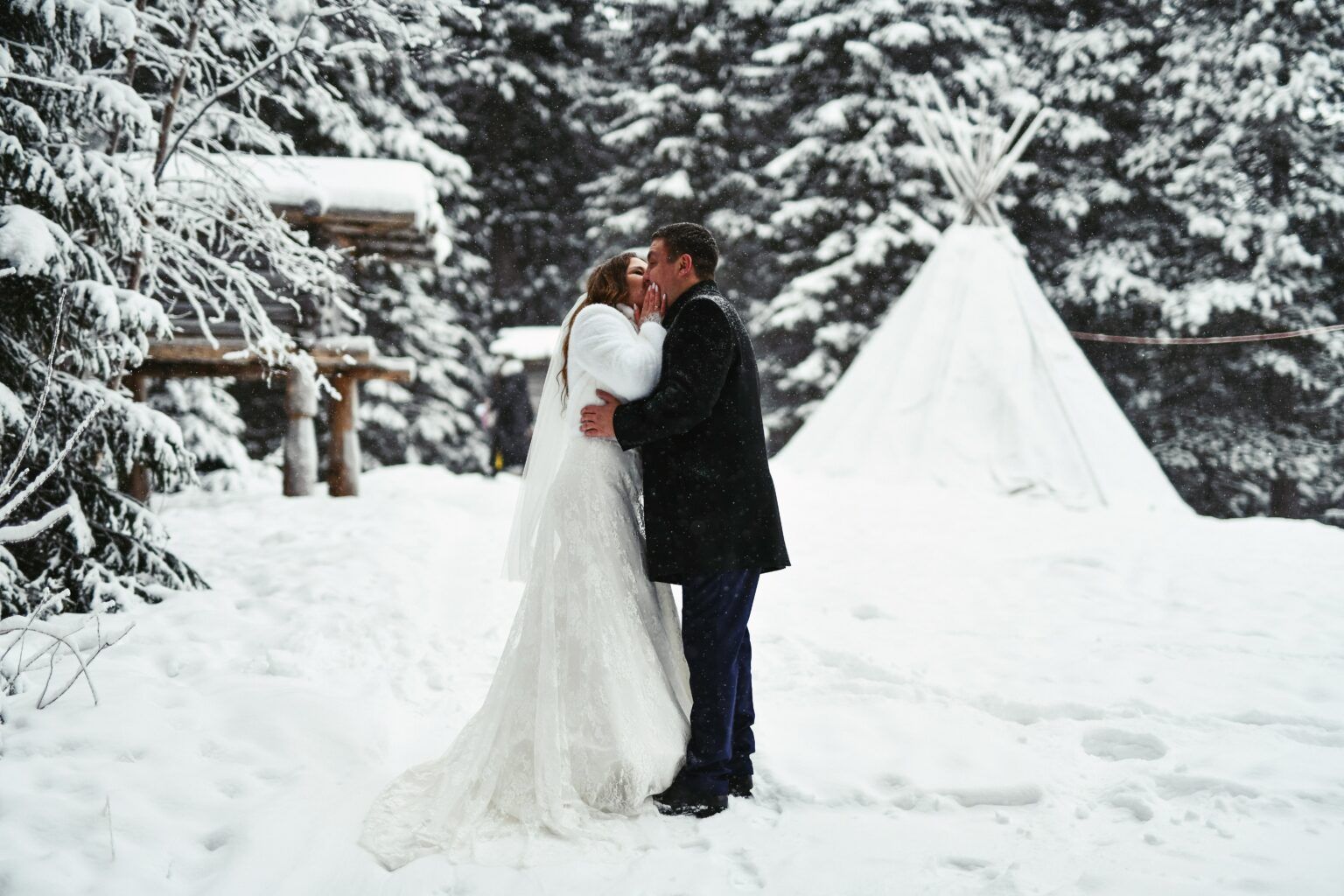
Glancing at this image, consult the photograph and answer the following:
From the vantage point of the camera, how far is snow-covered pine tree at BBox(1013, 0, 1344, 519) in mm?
13023

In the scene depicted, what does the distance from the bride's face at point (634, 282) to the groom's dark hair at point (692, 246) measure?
0.12 m

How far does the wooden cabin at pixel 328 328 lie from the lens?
23.1 ft

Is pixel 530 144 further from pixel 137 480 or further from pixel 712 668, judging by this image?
pixel 712 668

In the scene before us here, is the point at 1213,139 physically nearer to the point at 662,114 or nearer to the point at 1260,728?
the point at 662,114

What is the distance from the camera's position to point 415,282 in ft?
51.0

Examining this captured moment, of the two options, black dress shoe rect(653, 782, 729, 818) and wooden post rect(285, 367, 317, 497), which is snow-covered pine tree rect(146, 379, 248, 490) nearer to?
wooden post rect(285, 367, 317, 497)

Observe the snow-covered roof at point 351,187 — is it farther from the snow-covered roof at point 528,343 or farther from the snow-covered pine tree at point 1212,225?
the snow-covered pine tree at point 1212,225

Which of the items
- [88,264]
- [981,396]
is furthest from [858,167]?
[88,264]

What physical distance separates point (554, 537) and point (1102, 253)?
14.5 meters

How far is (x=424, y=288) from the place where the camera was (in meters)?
16.7

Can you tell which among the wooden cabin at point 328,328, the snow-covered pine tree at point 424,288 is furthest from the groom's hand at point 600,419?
the snow-covered pine tree at point 424,288

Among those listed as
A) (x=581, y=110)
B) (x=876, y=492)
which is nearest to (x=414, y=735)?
(x=876, y=492)

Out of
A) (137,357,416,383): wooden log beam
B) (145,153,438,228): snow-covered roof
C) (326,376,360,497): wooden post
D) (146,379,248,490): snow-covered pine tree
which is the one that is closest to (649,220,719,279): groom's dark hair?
(137,357,416,383): wooden log beam

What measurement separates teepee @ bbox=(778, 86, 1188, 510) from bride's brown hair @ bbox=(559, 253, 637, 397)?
623 cm
